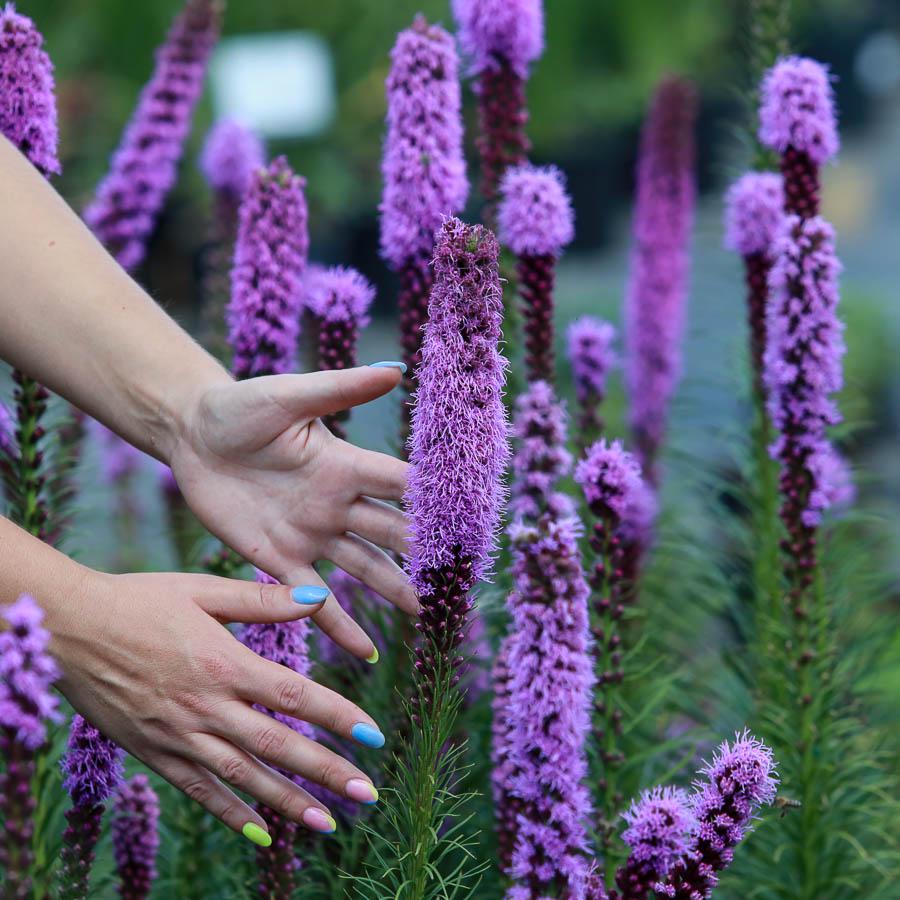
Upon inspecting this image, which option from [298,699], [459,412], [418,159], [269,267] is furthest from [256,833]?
[418,159]

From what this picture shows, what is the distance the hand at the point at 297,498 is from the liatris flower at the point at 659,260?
156cm

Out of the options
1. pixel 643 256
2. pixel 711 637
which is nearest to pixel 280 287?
pixel 643 256

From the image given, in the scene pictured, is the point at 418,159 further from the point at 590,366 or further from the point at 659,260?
the point at 659,260

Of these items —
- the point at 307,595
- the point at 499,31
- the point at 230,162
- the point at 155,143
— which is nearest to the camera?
the point at 307,595

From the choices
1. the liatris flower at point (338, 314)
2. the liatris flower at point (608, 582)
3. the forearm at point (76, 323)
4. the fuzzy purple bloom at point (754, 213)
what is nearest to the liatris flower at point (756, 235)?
the fuzzy purple bloom at point (754, 213)

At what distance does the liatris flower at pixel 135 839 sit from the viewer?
5.88 feet

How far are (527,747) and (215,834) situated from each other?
91 cm

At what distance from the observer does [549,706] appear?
164 centimetres

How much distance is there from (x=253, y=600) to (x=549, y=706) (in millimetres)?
407

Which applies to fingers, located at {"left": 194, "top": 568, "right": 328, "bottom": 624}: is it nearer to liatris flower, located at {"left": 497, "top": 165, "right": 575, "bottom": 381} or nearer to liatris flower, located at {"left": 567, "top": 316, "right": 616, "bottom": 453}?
liatris flower, located at {"left": 497, "top": 165, "right": 575, "bottom": 381}

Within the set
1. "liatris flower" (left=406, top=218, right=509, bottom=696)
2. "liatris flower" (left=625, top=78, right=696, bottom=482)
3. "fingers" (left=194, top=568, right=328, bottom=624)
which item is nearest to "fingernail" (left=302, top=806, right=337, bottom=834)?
"fingers" (left=194, top=568, right=328, bottom=624)

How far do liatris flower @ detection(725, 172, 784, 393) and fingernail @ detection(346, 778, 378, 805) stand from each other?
4.80 feet

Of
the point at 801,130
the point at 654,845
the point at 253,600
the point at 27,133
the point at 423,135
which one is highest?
the point at 801,130

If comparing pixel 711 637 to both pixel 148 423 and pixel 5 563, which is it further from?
pixel 5 563
